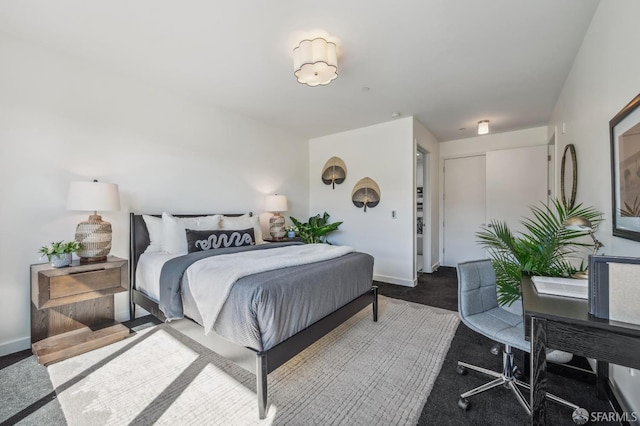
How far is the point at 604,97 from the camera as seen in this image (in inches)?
69.3

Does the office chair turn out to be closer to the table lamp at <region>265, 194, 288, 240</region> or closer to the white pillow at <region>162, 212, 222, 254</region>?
the white pillow at <region>162, 212, 222, 254</region>

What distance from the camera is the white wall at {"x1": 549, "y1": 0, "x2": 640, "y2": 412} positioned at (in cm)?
138

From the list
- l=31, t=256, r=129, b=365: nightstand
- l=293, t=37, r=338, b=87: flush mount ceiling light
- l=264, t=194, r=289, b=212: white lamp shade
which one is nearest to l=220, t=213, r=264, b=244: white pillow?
l=264, t=194, r=289, b=212: white lamp shade

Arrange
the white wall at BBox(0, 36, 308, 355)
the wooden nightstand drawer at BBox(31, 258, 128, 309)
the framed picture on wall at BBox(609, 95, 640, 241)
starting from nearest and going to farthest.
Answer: the framed picture on wall at BBox(609, 95, 640, 241) → the wooden nightstand drawer at BBox(31, 258, 128, 309) → the white wall at BBox(0, 36, 308, 355)

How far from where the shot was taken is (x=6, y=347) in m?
2.13

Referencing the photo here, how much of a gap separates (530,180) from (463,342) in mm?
3382

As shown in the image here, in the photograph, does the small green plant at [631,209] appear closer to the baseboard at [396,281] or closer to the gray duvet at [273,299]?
the gray duvet at [273,299]

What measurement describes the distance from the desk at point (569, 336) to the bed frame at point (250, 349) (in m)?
1.26

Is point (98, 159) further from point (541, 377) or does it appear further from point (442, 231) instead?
point (442, 231)

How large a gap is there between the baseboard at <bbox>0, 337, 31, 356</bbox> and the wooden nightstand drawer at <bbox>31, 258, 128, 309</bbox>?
37 centimetres

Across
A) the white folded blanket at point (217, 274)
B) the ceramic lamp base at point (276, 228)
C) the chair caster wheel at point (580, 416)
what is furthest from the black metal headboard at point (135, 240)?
the chair caster wheel at point (580, 416)

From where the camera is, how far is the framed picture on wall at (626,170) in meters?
1.29

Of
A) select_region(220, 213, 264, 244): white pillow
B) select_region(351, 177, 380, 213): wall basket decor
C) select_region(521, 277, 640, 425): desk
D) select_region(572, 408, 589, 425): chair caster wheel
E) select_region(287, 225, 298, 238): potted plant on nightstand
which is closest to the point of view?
select_region(521, 277, 640, 425): desk

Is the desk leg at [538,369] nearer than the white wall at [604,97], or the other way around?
the desk leg at [538,369]
